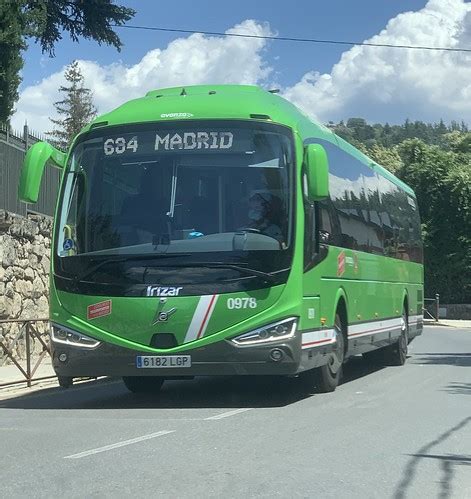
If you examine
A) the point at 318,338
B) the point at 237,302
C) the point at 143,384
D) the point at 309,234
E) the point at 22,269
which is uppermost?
the point at 309,234

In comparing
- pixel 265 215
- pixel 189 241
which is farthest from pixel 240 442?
pixel 265 215

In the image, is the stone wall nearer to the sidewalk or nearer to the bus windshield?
the sidewalk

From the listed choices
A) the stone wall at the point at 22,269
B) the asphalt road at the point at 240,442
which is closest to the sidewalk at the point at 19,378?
the stone wall at the point at 22,269

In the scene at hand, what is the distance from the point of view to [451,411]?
9914 millimetres

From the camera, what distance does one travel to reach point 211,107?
33.8 ft

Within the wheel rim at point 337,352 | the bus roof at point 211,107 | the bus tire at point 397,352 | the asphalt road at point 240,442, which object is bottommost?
the asphalt road at point 240,442

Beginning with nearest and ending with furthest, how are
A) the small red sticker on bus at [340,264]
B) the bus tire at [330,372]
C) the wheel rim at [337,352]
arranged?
the bus tire at [330,372], the wheel rim at [337,352], the small red sticker on bus at [340,264]

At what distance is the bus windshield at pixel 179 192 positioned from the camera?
9625 mm

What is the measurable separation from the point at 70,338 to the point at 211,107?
3.30 m

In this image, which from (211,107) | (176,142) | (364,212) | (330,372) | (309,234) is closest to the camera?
(176,142)

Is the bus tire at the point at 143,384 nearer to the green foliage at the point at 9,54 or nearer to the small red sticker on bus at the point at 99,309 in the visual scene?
the small red sticker on bus at the point at 99,309

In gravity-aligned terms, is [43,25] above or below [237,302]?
above

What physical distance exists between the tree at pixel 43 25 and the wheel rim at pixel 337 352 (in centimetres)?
836

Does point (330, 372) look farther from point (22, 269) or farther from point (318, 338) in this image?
point (22, 269)
